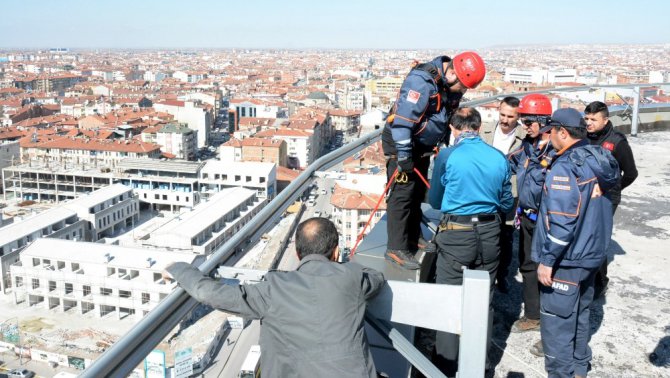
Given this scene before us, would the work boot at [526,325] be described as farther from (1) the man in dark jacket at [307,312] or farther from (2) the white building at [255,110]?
(2) the white building at [255,110]

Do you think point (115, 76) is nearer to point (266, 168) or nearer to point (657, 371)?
point (266, 168)

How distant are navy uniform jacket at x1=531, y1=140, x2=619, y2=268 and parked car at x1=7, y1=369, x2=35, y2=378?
10673 millimetres

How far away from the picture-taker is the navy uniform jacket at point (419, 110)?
1.98 metres

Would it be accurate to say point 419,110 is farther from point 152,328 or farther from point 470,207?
point 152,328

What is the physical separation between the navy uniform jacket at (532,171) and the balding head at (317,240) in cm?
113

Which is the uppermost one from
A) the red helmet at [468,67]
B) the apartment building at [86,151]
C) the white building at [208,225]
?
the red helmet at [468,67]

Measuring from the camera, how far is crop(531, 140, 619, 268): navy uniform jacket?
1701 mm

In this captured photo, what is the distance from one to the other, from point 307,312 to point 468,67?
1.28 meters

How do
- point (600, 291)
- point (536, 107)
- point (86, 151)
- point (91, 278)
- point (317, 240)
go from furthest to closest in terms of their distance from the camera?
point (86, 151) < point (91, 278) < point (536, 107) < point (600, 291) < point (317, 240)

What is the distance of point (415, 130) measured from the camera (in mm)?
2105

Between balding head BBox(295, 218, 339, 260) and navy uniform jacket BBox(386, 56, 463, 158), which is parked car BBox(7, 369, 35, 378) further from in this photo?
balding head BBox(295, 218, 339, 260)

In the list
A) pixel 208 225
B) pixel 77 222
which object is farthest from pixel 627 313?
pixel 77 222

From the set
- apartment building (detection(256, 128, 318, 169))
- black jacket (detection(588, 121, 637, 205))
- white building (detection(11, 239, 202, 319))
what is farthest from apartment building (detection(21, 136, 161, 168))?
black jacket (detection(588, 121, 637, 205))

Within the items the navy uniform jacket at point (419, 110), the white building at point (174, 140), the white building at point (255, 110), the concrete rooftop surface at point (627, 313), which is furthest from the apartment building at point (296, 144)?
the navy uniform jacket at point (419, 110)
